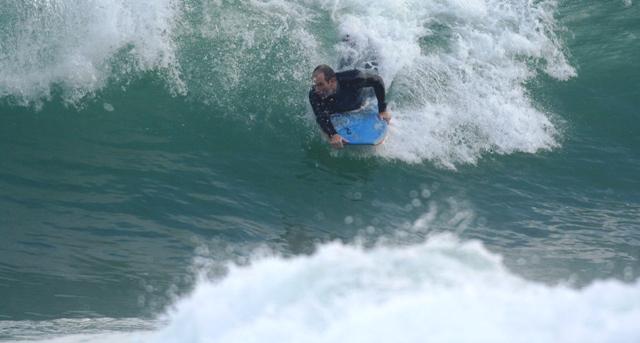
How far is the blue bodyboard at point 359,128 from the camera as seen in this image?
8.28 metres

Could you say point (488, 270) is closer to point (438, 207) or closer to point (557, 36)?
point (438, 207)

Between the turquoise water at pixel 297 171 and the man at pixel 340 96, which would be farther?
the man at pixel 340 96

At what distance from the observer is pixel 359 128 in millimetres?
8336

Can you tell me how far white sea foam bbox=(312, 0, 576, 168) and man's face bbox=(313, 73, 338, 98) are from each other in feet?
3.28

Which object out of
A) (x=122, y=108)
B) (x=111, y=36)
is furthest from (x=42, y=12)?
(x=122, y=108)

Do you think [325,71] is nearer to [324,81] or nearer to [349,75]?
[324,81]

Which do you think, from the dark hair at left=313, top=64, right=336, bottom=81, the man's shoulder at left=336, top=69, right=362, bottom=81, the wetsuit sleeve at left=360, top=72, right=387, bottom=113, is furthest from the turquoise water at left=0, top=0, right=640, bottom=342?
the dark hair at left=313, top=64, right=336, bottom=81

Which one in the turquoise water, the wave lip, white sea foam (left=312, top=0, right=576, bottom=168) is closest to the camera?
the wave lip

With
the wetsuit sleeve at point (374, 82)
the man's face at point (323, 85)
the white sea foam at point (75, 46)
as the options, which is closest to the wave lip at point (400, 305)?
the man's face at point (323, 85)

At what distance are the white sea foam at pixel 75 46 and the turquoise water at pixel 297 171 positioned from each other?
2cm

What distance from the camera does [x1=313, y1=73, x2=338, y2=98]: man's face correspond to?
25.3 feet

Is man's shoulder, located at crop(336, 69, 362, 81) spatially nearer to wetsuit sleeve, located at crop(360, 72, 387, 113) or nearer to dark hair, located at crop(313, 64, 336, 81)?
wetsuit sleeve, located at crop(360, 72, 387, 113)

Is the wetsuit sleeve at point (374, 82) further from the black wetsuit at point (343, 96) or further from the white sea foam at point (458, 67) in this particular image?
the white sea foam at point (458, 67)

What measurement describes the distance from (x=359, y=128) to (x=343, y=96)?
37 centimetres
